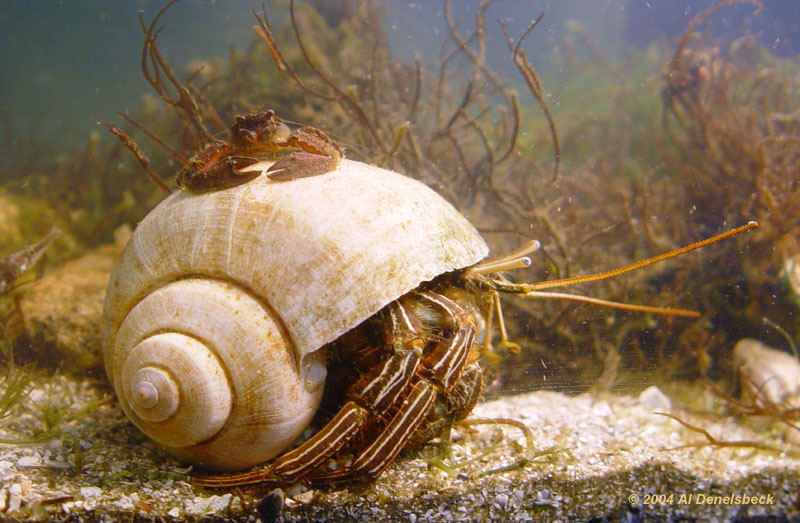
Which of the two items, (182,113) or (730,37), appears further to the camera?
(730,37)

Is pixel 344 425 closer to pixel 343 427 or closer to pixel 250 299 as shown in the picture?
pixel 343 427

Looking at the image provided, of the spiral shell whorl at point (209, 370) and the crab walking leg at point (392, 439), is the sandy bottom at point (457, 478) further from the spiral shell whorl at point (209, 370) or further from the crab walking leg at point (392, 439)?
the spiral shell whorl at point (209, 370)

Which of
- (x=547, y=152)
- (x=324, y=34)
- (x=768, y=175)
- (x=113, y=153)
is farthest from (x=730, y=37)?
(x=113, y=153)

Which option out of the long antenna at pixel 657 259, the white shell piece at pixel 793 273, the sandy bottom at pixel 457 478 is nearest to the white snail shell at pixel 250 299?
the sandy bottom at pixel 457 478

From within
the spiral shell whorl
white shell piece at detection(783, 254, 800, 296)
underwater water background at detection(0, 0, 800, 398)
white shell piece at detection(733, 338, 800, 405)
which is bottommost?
white shell piece at detection(733, 338, 800, 405)

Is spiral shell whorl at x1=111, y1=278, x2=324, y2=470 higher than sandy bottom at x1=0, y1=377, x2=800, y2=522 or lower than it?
higher

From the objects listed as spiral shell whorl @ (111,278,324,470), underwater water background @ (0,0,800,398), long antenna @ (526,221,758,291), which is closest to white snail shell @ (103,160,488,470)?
spiral shell whorl @ (111,278,324,470)

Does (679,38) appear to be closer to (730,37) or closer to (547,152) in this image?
(730,37)

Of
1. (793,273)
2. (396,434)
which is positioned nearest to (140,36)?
(396,434)

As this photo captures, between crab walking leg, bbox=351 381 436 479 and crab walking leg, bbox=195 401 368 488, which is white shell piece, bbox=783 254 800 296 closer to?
crab walking leg, bbox=351 381 436 479
